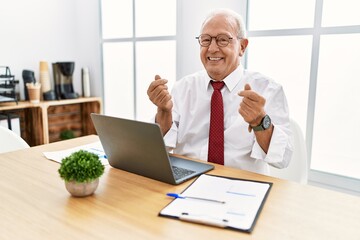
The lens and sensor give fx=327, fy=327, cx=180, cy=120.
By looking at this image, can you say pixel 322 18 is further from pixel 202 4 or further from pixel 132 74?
pixel 132 74

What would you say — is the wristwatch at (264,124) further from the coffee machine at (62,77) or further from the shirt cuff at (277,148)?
the coffee machine at (62,77)

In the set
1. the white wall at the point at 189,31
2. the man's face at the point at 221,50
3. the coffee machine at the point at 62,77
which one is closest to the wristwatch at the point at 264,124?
the man's face at the point at 221,50

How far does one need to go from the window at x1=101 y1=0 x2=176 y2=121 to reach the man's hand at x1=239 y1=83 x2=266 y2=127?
1.71 meters

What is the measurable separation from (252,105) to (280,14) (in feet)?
4.03

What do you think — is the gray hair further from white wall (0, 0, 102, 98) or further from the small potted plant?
white wall (0, 0, 102, 98)

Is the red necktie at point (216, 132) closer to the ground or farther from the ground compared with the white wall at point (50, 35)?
closer to the ground

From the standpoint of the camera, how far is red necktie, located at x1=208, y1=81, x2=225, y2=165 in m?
1.45

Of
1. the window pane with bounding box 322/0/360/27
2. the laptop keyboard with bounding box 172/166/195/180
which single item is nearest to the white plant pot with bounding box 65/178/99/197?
the laptop keyboard with bounding box 172/166/195/180

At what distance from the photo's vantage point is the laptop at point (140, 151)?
100cm

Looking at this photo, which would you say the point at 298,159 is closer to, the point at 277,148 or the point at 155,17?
the point at 277,148

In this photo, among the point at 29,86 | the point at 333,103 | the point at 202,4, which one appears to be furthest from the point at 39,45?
the point at 333,103

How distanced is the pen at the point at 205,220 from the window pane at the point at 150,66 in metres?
2.09

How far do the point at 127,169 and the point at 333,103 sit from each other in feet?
4.58

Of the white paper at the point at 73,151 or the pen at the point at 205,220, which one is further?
the white paper at the point at 73,151
